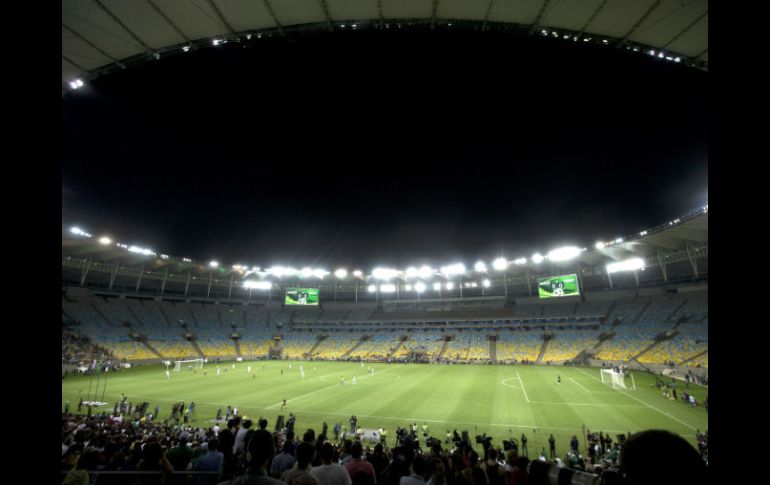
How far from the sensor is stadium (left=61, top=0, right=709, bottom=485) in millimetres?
7227

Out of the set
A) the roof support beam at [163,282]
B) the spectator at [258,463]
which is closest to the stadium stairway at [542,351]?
the spectator at [258,463]

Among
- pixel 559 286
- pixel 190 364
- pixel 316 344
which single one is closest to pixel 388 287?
Answer: pixel 316 344

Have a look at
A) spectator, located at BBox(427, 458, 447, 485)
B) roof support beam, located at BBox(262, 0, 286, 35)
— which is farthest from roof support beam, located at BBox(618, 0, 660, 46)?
spectator, located at BBox(427, 458, 447, 485)

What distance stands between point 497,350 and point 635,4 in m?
59.4

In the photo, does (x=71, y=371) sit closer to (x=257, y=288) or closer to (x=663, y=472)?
(x=257, y=288)

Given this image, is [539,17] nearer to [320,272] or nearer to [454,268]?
[454,268]

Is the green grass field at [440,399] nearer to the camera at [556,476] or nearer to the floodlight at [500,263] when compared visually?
the camera at [556,476]

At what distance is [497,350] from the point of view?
2346 inches

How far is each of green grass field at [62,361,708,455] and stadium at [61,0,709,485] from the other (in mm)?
271

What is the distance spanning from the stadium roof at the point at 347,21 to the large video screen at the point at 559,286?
2158 inches

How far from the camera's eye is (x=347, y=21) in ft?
26.6

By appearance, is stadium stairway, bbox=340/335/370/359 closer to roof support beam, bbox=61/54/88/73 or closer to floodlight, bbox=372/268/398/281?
floodlight, bbox=372/268/398/281

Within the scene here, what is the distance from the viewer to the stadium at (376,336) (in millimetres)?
7227
